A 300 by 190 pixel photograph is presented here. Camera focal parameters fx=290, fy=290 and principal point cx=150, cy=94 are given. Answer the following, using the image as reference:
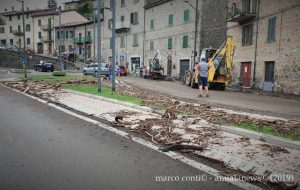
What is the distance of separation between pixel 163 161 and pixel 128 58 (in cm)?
4501

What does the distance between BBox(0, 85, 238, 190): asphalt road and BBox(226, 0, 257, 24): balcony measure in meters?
22.3

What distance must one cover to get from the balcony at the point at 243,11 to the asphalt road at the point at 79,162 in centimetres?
2229

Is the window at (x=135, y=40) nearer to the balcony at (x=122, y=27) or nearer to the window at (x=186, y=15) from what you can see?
the balcony at (x=122, y=27)

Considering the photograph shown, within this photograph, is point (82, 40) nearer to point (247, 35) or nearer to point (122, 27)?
point (122, 27)

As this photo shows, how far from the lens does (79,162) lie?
15.5 ft

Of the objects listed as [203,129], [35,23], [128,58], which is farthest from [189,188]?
[35,23]

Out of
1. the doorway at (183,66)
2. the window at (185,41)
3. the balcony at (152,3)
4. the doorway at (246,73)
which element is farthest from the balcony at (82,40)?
the doorway at (246,73)

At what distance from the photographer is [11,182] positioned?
391 centimetres

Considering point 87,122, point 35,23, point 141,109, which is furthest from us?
point 35,23

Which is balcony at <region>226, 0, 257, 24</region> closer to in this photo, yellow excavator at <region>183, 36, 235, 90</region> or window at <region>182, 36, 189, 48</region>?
yellow excavator at <region>183, 36, 235, 90</region>

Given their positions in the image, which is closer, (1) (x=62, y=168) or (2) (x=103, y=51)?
(1) (x=62, y=168)

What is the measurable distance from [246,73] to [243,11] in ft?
18.3

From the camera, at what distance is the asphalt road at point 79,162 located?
3918mm

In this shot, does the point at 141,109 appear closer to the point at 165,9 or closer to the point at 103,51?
the point at 165,9
